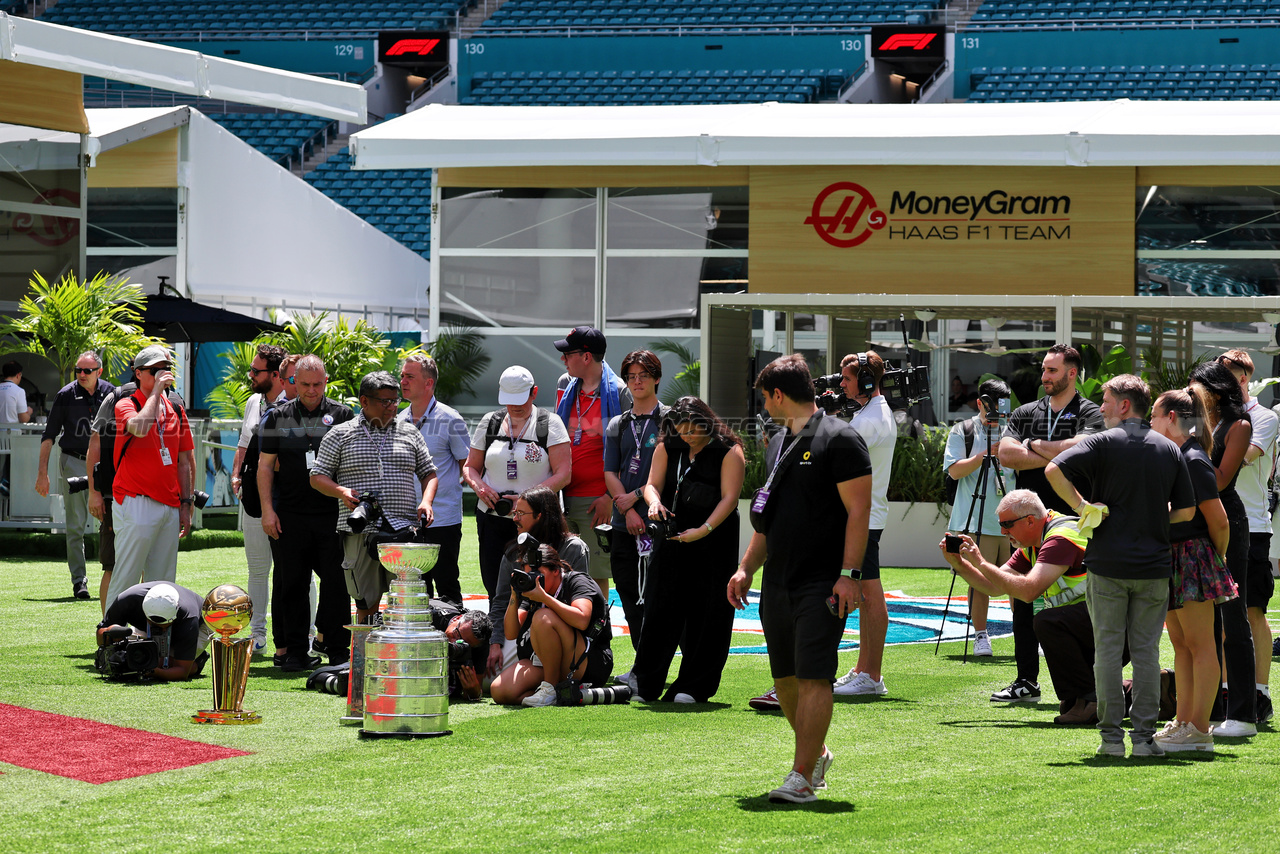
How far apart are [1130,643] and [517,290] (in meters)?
15.7

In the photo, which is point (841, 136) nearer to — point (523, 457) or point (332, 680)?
point (523, 457)

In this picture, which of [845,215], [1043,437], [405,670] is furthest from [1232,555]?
[845,215]

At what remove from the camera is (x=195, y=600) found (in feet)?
25.7

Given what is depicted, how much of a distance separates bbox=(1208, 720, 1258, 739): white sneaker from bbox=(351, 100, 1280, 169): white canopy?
37.2ft

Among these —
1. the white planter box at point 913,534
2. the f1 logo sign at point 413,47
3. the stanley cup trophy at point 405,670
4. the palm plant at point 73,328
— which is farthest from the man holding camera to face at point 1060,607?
the f1 logo sign at point 413,47

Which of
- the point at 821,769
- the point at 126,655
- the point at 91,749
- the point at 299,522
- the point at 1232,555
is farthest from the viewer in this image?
the point at 299,522

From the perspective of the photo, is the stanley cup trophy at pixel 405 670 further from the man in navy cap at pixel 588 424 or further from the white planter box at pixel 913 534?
the white planter box at pixel 913 534

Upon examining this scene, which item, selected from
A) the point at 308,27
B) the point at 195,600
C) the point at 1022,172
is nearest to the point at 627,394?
the point at 195,600

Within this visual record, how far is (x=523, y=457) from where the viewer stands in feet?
26.1

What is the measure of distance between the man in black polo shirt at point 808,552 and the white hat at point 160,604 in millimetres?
3719

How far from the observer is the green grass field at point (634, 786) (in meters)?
4.54

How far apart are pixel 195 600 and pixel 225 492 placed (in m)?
9.18

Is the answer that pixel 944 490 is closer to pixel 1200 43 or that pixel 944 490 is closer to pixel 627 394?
pixel 627 394

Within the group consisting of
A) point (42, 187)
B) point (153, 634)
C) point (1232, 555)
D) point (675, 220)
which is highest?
point (675, 220)
